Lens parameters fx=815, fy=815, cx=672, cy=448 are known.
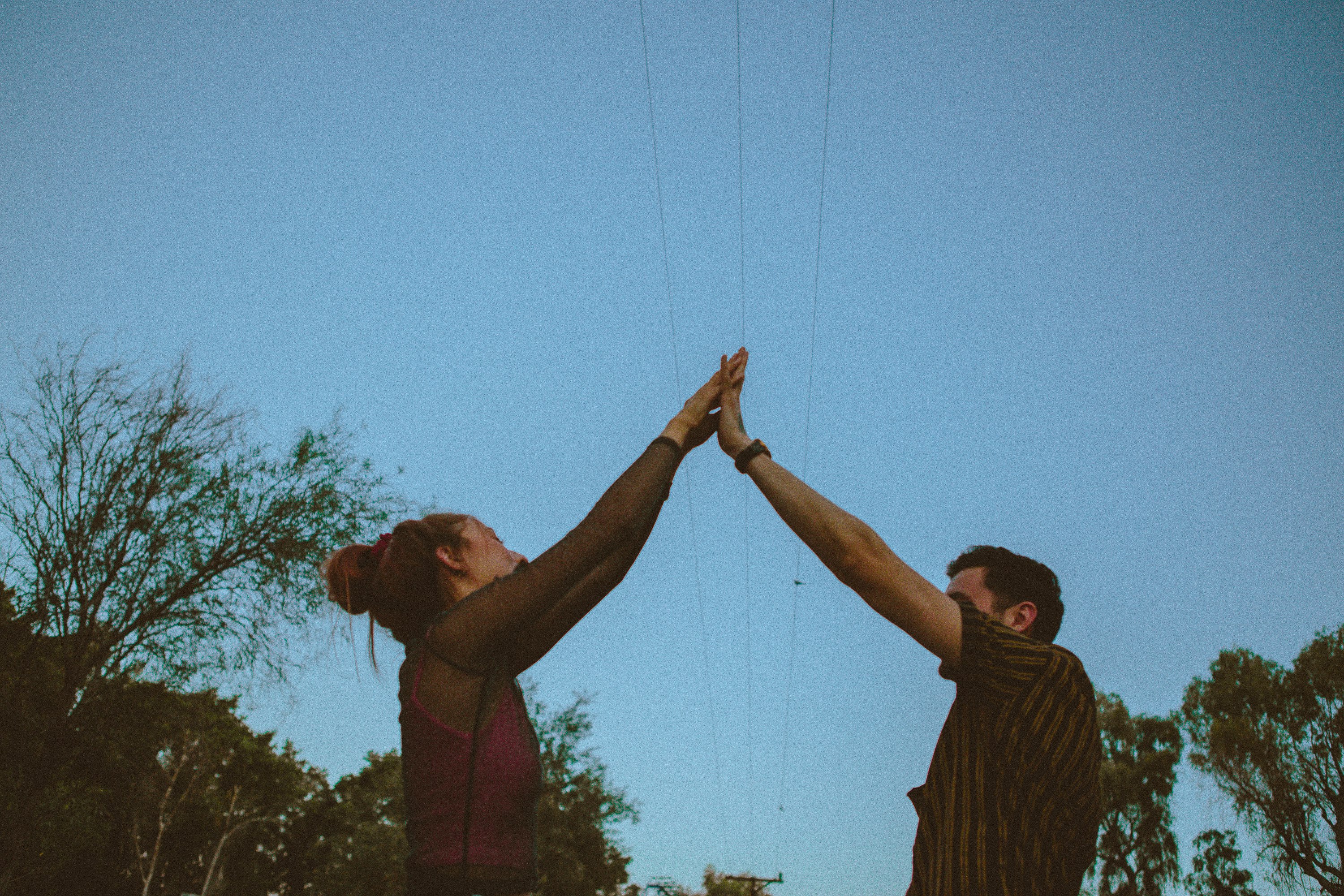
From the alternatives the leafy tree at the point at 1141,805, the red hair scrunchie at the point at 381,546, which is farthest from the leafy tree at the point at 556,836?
the red hair scrunchie at the point at 381,546

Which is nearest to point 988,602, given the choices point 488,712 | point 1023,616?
point 1023,616

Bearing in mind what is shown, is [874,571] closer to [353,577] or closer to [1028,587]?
[1028,587]

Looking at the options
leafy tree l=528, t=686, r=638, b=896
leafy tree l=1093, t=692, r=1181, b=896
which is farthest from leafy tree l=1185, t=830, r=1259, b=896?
leafy tree l=528, t=686, r=638, b=896

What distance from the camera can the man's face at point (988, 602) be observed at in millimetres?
2375

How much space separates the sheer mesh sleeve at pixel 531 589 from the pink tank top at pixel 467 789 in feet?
0.37

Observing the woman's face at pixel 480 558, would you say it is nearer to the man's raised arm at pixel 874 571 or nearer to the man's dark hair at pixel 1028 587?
the man's raised arm at pixel 874 571

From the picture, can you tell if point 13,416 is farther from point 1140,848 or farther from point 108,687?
point 1140,848

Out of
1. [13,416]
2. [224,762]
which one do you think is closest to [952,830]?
[13,416]

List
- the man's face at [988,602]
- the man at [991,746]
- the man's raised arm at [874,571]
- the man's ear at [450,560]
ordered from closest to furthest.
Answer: the man at [991,746] → the man's raised arm at [874,571] → the man's ear at [450,560] → the man's face at [988,602]

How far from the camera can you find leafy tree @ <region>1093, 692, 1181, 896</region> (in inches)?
1126

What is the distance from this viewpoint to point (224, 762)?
130 ft

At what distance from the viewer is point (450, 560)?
2246mm

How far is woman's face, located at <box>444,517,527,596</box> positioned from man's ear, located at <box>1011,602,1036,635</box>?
1416 mm

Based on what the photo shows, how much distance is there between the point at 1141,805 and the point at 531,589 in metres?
34.3
